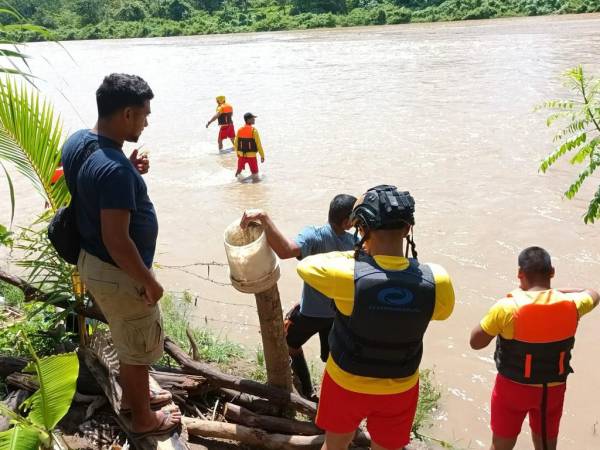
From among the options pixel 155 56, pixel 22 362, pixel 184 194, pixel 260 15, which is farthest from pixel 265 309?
pixel 260 15

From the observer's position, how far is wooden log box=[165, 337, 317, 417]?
363cm

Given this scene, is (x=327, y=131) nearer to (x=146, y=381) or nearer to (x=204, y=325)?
(x=204, y=325)

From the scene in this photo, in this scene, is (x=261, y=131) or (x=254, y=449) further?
(x=261, y=131)

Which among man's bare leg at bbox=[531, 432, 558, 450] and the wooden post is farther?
the wooden post

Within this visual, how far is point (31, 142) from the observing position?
3805 millimetres

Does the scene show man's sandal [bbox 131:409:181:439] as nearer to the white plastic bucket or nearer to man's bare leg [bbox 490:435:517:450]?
the white plastic bucket

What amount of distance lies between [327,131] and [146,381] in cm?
1268

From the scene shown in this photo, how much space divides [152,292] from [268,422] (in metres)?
1.16

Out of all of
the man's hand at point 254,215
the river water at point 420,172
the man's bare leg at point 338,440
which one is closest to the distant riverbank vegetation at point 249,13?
the river water at point 420,172

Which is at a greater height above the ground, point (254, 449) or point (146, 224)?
point (146, 224)

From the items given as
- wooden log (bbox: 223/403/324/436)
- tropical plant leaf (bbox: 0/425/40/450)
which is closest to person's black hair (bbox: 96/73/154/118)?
tropical plant leaf (bbox: 0/425/40/450)

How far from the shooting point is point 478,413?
470cm

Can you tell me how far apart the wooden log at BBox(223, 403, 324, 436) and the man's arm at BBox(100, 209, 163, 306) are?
113cm

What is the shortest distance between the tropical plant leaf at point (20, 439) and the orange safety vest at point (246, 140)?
357 inches
